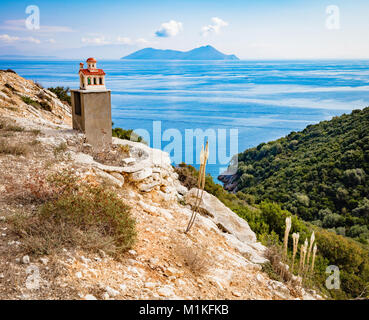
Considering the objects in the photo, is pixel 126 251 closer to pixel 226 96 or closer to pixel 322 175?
pixel 322 175

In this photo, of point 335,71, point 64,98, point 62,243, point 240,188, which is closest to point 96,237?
point 62,243

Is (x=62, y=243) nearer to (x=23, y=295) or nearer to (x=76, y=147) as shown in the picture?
(x=23, y=295)

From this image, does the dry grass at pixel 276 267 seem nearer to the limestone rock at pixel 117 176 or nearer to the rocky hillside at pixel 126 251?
the rocky hillside at pixel 126 251

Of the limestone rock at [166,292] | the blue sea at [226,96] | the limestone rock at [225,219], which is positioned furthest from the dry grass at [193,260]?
the blue sea at [226,96]

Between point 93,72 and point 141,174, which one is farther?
point 93,72

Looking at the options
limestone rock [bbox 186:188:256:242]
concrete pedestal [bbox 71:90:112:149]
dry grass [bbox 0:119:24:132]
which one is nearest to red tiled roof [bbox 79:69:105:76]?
concrete pedestal [bbox 71:90:112:149]

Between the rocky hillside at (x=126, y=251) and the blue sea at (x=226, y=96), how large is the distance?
1563 cm

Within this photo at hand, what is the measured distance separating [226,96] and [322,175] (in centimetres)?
3995

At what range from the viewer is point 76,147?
709 cm

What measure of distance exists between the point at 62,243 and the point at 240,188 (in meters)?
25.3

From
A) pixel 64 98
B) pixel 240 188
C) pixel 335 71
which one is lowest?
pixel 240 188

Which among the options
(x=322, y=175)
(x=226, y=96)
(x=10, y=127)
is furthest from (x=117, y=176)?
(x=226, y=96)

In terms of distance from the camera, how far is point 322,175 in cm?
2202

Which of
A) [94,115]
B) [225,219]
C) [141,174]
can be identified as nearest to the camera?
[141,174]
